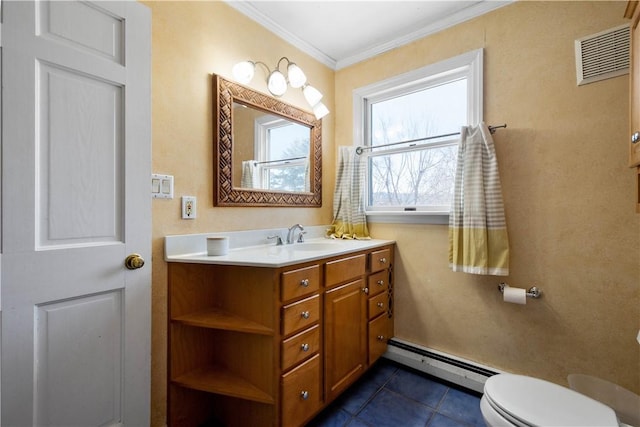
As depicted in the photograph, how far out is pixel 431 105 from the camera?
204cm

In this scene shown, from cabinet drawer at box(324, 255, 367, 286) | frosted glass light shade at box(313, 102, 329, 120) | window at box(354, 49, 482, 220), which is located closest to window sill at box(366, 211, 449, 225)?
window at box(354, 49, 482, 220)

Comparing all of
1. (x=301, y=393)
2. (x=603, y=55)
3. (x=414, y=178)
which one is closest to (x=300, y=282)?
(x=301, y=393)

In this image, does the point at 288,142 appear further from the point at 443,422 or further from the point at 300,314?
the point at 443,422

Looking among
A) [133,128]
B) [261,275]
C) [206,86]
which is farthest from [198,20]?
[261,275]

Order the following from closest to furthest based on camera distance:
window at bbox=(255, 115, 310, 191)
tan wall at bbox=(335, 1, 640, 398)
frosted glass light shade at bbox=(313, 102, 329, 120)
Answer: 1. tan wall at bbox=(335, 1, 640, 398)
2. window at bbox=(255, 115, 310, 191)
3. frosted glass light shade at bbox=(313, 102, 329, 120)

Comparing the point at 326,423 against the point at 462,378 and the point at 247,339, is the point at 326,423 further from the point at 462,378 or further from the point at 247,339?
the point at 462,378

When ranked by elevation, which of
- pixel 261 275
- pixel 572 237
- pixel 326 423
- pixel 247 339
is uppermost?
pixel 572 237

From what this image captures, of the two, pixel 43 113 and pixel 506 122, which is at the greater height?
pixel 506 122

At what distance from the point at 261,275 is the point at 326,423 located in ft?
3.00

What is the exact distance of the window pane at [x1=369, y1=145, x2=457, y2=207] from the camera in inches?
76.7

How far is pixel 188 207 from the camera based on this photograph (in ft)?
4.79

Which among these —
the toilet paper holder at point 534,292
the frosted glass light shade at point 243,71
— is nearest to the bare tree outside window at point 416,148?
the toilet paper holder at point 534,292

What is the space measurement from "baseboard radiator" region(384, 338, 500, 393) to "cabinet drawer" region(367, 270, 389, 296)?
0.47m

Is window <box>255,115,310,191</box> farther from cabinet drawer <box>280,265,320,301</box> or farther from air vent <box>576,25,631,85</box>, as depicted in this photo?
air vent <box>576,25,631,85</box>
